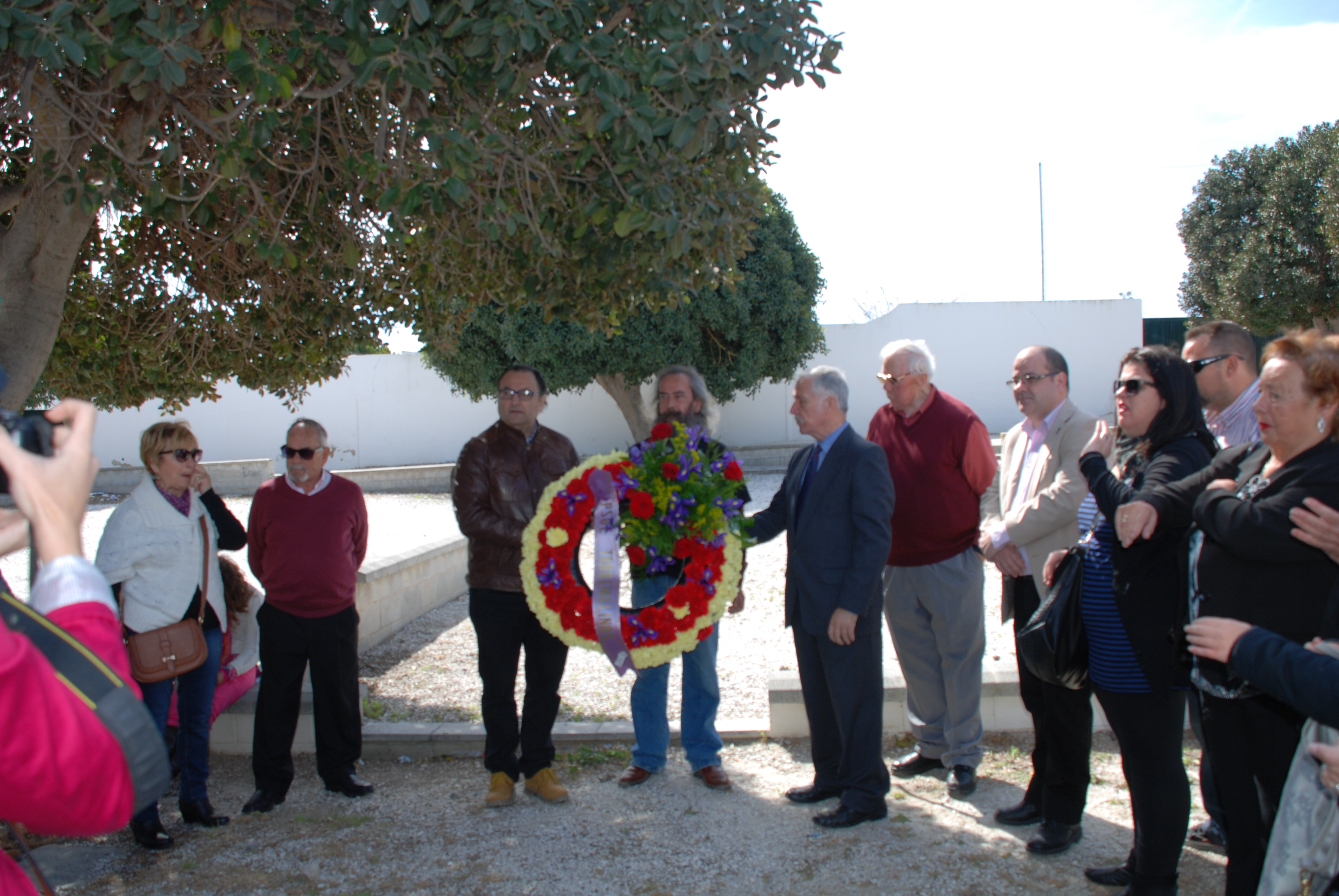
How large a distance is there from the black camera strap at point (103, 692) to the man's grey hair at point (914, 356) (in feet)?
12.1

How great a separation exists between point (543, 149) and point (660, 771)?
320 centimetres

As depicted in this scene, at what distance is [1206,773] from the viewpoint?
344cm

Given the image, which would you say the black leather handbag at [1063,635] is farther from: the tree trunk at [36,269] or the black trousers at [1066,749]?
the tree trunk at [36,269]

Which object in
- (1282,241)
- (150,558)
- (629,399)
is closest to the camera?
(150,558)

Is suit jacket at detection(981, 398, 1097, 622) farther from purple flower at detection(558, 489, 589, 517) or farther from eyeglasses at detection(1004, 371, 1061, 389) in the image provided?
purple flower at detection(558, 489, 589, 517)

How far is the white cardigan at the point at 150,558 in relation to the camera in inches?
161

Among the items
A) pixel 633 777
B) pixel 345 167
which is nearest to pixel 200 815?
pixel 633 777

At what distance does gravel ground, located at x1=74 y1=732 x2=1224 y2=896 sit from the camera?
11.7 feet

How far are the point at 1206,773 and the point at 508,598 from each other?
119 inches

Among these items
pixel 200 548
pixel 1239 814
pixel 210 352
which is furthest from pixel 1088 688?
pixel 210 352

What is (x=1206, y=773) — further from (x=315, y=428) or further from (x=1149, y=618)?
(x=315, y=428)

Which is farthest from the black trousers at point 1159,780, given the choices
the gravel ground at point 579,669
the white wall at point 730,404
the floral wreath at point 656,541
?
the white wall at point 730,404

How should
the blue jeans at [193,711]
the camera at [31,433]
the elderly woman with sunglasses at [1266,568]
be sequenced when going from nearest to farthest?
the camera at [31,433] < the elderly woman with sunglasses at [1266,568] < the blue jeans at [193,711]

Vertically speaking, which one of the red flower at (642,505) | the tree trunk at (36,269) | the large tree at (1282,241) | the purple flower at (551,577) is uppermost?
the large tree at (1282,241)
